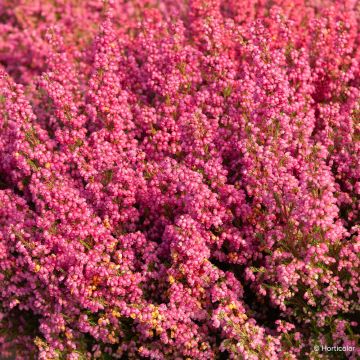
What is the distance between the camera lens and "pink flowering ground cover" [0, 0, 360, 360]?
4961 millimetres

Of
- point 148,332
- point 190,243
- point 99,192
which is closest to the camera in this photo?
point 190,243

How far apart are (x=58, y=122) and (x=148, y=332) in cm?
284

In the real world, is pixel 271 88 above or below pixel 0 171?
above

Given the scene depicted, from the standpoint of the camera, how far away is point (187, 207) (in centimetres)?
518

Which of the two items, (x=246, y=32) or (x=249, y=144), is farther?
(x=246, y=32)

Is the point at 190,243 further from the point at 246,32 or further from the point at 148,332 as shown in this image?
the point at 246,32

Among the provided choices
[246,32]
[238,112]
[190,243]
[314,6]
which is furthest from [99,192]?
[314,6]

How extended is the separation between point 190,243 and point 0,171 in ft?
9.14

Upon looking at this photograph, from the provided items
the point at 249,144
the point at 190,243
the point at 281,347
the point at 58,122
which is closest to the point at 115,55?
the point at 58,122

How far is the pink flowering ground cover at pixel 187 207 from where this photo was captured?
496 centimetres

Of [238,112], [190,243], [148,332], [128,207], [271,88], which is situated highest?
[271,88]

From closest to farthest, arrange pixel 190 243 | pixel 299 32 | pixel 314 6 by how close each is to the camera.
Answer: pixel 190 243 → pixel 299 32 → pixel 314 6

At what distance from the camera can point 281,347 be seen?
5.12 m

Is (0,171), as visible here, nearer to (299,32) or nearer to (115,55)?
(115,55)
